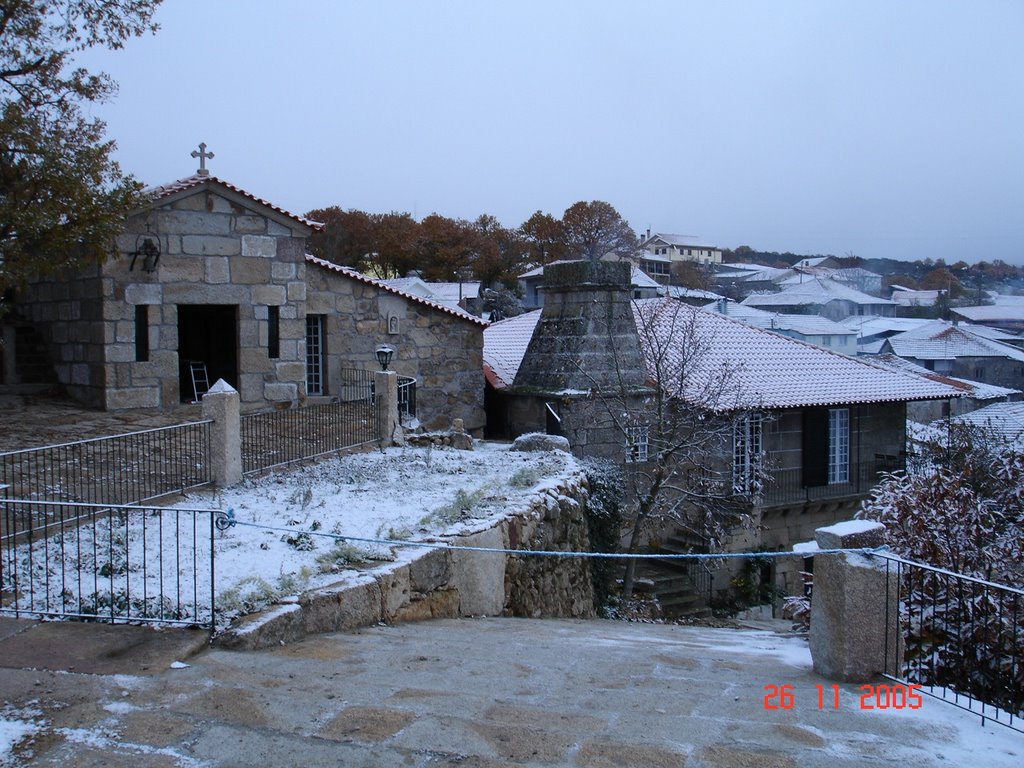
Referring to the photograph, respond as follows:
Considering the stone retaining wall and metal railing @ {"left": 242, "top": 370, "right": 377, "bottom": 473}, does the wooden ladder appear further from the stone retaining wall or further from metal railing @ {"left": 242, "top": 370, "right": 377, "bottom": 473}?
the stone retaining wall

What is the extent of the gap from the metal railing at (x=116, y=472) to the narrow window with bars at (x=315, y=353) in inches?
217

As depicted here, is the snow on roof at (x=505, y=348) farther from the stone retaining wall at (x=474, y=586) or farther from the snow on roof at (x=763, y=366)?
the stone retaining wall at (x=474, y=586)

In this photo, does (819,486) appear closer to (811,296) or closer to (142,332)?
(142,332)

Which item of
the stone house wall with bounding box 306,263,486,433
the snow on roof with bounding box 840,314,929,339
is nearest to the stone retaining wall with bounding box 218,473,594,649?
the stone house wall with bounding box 306,263,486,433

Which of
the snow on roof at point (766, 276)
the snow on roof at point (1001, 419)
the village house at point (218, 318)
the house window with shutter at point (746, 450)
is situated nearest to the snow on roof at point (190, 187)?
the village house at point (218, 318)

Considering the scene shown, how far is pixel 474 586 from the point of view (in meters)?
8.70

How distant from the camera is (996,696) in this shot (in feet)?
22.3

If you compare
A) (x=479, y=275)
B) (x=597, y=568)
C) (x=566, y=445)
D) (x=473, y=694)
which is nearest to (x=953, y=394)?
(x=566, y=445)

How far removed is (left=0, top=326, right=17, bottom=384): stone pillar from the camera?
630 inches

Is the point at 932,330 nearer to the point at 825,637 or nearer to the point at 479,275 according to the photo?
the point at 479,275

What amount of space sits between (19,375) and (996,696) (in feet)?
52.3

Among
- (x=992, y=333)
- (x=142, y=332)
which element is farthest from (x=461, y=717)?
(x=992, y=333)

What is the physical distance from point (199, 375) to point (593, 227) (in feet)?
121

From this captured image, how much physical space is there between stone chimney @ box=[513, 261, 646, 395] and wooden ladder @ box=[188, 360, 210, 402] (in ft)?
20.5
